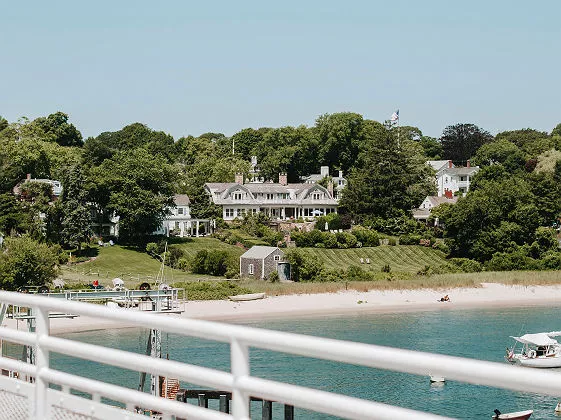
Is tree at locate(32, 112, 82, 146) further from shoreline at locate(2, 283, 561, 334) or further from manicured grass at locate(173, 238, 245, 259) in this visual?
shoreline at locate(2, 283, 561, 334)

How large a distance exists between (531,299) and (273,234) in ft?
71.5

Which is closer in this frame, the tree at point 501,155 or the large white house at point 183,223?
the large white house at point 183,223

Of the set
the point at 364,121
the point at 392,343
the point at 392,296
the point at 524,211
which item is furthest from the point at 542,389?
the point at 364,121

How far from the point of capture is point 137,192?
74250 millimetres

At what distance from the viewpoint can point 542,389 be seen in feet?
9.80

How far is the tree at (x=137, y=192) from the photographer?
7375 cm

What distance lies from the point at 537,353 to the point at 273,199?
51.6 m

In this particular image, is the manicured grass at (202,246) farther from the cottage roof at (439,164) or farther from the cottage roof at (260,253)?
the cottage roof at (439,164)

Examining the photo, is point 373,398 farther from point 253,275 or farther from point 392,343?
point 253,275

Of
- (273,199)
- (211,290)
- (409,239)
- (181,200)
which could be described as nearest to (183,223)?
(181,200)

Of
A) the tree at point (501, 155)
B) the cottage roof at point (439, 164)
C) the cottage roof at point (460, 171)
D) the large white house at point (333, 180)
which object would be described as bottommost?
the large white house at point (333, 180)

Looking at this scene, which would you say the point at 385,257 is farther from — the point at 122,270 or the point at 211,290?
the point at 122,270

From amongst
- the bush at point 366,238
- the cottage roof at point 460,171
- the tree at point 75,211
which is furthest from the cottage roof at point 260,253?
the cottage roof at point 460,171

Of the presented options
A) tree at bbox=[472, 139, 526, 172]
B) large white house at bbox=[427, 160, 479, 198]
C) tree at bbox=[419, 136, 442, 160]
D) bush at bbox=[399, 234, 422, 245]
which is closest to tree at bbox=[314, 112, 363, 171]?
large white house at bbox=[427, 160, 479, 198]
